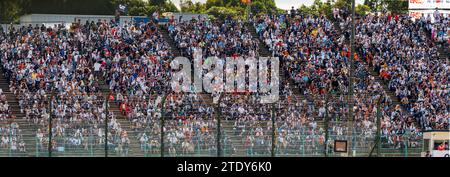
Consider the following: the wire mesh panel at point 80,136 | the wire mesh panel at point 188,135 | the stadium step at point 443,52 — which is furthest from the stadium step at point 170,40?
the wire mesh panel at point 80,136

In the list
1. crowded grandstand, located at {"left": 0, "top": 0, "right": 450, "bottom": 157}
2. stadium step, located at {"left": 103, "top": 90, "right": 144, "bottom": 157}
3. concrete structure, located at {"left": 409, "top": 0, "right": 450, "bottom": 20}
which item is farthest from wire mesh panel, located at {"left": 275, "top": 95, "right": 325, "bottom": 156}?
concrete structure, located at {"left": 409, "top": 0, "right": 450, "bottom": 20}

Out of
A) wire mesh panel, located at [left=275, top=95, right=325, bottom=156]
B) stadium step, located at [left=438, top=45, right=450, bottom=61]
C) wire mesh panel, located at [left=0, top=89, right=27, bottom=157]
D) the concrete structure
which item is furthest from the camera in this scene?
the concrete structure

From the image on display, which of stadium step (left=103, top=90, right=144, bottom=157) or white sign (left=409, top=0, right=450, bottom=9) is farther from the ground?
white sign (left=409, top=0, right=450, bottom=9)

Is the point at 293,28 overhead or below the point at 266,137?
overhead

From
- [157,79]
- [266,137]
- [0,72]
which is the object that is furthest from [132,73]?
[266,137]

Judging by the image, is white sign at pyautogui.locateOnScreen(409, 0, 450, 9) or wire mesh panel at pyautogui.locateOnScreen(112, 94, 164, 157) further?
white sign at pyautogui.locateOnScreen(409, 0, 450, 9)

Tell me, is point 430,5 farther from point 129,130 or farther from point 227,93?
point 129,130

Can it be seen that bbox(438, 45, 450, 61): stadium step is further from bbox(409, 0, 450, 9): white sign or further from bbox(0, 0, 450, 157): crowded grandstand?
bbox(409, 0, 450, 9): white sign

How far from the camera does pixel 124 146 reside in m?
20.8

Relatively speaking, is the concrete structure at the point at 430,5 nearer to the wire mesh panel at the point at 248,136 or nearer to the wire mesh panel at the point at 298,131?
the wire mesh panel at the point at 248,136

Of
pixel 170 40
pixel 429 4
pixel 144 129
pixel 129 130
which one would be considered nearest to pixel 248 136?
pixel 144 129

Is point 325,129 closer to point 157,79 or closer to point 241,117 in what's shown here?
point 241,117

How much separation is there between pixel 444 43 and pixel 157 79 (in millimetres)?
15607

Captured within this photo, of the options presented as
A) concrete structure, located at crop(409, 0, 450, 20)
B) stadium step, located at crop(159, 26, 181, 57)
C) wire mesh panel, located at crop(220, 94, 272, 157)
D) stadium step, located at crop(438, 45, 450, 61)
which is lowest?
wire mesh panel, located at crop(220, 94, 272, 157)
